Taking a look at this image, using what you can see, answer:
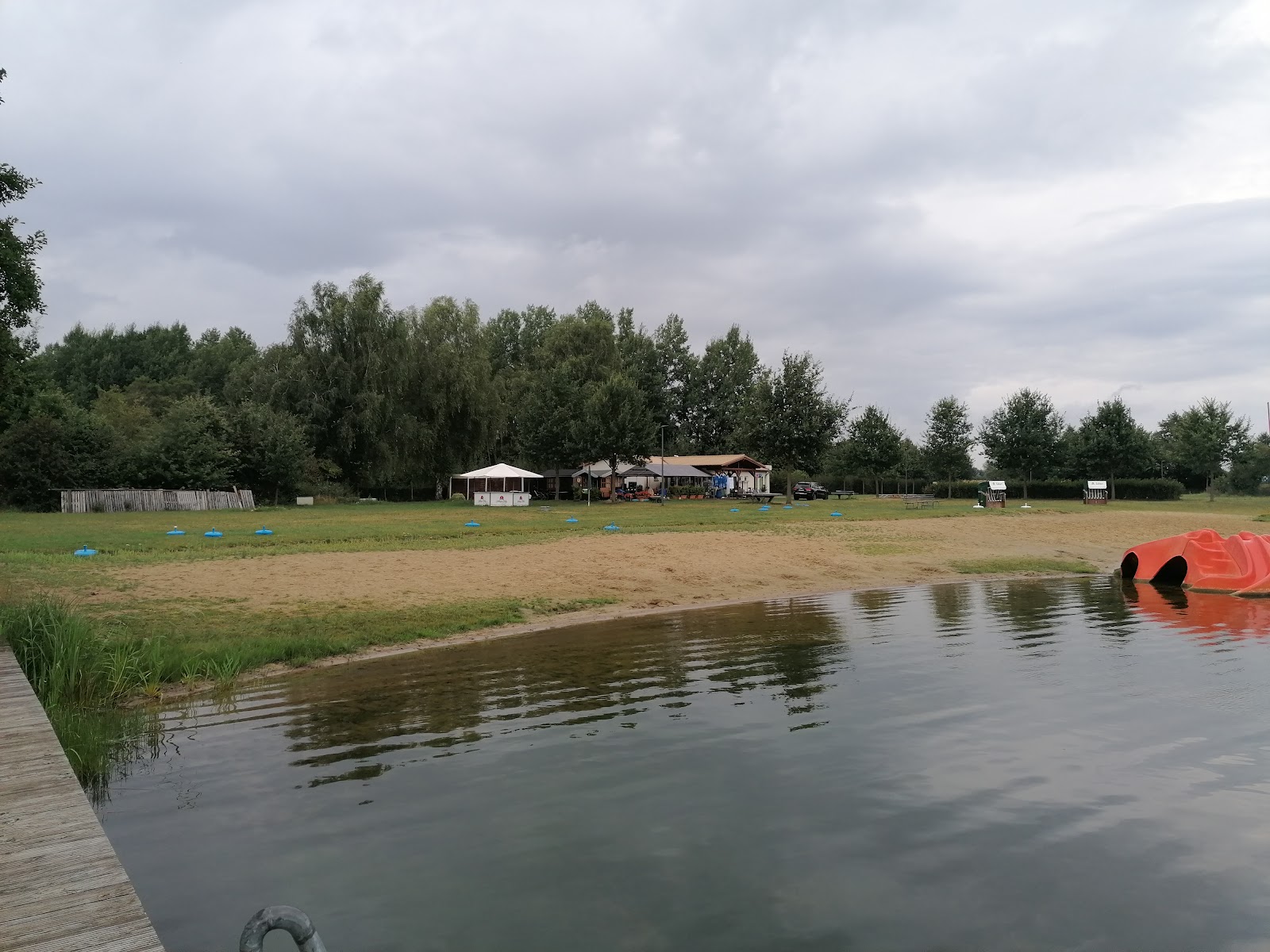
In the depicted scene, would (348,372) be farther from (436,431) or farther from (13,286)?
(13,286)

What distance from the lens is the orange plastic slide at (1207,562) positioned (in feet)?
65.5

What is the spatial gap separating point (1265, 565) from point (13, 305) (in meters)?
28.3

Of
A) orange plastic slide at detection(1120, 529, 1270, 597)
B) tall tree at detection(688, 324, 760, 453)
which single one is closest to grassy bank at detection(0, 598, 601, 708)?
orange plastic slide at detection(1120, 529, 1270, 597)

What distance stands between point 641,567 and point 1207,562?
12.8 meters

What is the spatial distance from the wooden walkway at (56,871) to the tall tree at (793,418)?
5758 cm

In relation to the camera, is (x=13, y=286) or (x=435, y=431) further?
(x=435, y=431)

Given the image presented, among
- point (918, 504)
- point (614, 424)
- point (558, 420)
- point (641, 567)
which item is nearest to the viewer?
point (641, 567)

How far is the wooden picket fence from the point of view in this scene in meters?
49.8

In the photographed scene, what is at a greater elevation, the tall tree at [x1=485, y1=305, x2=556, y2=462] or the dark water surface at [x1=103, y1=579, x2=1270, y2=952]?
the tall tree at [x1=485, y1=305, x2=556, y2=462]

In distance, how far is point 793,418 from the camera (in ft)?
206

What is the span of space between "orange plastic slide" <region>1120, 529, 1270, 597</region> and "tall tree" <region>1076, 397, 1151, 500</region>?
48.5 m

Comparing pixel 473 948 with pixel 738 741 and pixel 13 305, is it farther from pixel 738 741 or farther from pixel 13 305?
pixel 13 305

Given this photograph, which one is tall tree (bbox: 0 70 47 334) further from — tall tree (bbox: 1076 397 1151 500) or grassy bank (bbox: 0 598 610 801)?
tall tree (bbox: 1076 397 1151 500)

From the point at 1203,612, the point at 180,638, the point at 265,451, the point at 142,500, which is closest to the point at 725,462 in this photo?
the point at 265,451
